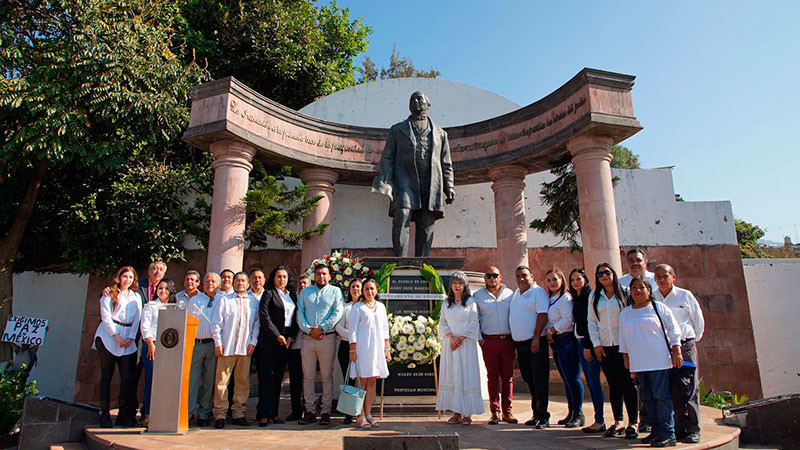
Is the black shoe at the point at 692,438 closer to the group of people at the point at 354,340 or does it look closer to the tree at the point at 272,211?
the group of people at the point at 354,340

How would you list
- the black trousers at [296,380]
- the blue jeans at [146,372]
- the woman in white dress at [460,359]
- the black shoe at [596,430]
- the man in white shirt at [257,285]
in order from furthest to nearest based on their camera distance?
the man in white shirt at [257,285], the black trousers at [296,380], the blue jeans at [146,372], the woman in white dress at [460,359], the black shoe at [596,430]

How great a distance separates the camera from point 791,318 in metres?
10.5

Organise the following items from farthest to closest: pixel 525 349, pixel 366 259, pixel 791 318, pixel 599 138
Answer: pixel 791 318
pixel 599 138
pixel 366 259
pixel 525 349

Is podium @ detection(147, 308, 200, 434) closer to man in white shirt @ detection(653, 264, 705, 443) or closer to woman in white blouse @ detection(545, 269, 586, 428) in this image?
woman in white blouse @ detection(545, 269, 586, 428)

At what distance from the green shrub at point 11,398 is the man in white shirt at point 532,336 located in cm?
613

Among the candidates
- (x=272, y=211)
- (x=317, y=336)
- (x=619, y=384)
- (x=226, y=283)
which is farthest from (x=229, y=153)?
(x=619, y=384)

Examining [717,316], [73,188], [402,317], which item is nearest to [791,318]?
[717,316]

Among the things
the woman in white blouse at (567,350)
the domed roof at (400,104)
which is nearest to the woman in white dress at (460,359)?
the woman in white blouse at (567,350)

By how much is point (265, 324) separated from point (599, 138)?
6906 mm

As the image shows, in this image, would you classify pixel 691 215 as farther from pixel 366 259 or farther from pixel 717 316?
pixel 366 259

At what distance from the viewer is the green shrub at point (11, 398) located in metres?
5.83

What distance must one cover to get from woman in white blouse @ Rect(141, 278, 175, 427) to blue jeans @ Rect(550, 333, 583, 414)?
4043 mm

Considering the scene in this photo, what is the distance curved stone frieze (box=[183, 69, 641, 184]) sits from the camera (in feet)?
28.7

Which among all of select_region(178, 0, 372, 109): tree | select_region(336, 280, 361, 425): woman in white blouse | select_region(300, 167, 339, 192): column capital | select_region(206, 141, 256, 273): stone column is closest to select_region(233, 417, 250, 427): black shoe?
select_region(336, 280, 361, 425): woman in white blouse
